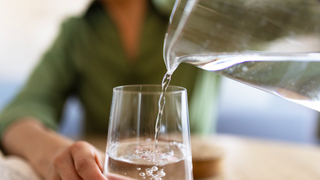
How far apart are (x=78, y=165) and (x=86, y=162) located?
0.01 m

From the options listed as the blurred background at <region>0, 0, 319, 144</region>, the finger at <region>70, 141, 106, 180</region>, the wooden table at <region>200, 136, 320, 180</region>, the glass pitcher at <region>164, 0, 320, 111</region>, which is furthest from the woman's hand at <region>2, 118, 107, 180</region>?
the blurred background at <region>0, 0, 319, 144</region>

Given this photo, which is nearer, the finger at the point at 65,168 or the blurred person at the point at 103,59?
the finger at the point at 65,168

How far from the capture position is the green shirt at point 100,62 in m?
1.04

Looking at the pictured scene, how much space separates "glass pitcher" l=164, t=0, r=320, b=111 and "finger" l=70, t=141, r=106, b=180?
163 millimetres

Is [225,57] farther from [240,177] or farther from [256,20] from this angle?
[240,177]

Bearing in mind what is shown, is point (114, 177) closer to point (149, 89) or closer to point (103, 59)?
point (149, 89)

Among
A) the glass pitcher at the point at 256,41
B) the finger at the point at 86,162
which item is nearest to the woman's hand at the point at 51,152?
the finger at the point at 86,162

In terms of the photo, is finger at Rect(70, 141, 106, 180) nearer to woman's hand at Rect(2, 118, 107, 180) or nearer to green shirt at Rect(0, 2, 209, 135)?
woman's hand at Rect(2, 118, 107, 180)

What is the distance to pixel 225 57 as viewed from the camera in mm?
295

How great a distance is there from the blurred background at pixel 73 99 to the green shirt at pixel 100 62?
1005 mm

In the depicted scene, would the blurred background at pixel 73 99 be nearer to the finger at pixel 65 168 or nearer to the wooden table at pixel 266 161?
the wooden table at pixel 266 161

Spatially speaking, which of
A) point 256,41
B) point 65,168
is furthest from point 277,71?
point 65,168

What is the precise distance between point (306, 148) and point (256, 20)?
0.66 meters

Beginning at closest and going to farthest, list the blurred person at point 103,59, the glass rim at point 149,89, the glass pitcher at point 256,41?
1. the glass pitcher at point 256,41
2. the glass rim at point 149,89
3. the blurred person at point 103,59
